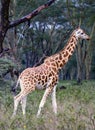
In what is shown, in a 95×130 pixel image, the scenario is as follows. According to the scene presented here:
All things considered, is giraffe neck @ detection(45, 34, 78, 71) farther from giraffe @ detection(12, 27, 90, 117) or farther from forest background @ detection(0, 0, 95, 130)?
forest background @ detection(0, 0, 95, 130)

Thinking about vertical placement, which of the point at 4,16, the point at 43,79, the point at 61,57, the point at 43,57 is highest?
the point at 4,16

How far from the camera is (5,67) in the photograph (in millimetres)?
7188

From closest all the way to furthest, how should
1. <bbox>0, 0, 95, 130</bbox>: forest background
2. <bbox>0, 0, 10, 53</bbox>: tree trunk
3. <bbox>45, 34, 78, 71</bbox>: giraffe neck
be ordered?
<bbox>0, 0, 95, 130</bbox>: forest background, <bbox>0, 0, 10, 53</bbox>: tree trunk, <bbox>45, 34, 78, 71</bbox>: giraffe neck

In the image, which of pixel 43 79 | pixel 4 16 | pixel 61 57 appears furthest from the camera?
pixel 61 57

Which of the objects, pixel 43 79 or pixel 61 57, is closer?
pixel 43 79

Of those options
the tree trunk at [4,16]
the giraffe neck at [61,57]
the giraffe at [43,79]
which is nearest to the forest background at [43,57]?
the tree trunk at [4,16]

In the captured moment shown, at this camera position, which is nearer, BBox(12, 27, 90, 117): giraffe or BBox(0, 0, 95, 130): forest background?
BBox(0, 0, 95, 130): forest background

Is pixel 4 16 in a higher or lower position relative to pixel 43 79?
higher

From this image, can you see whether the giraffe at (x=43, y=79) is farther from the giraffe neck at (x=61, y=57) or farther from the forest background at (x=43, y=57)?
the forest background at (x=43, y=57)

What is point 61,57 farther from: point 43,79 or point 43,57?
point 43,57

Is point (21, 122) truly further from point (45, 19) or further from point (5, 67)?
point (45, 19)

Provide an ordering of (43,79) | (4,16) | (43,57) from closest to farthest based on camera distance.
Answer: (4,16), (43,79), (43,57)

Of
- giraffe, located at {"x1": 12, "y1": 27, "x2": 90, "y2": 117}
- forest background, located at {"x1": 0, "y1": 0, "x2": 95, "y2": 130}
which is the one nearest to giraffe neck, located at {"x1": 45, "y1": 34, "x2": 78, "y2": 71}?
giraffe, located at {"x1": 12, "y1": 27, "x2": 90, "y2": 117}

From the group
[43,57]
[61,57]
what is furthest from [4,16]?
[43,57]
